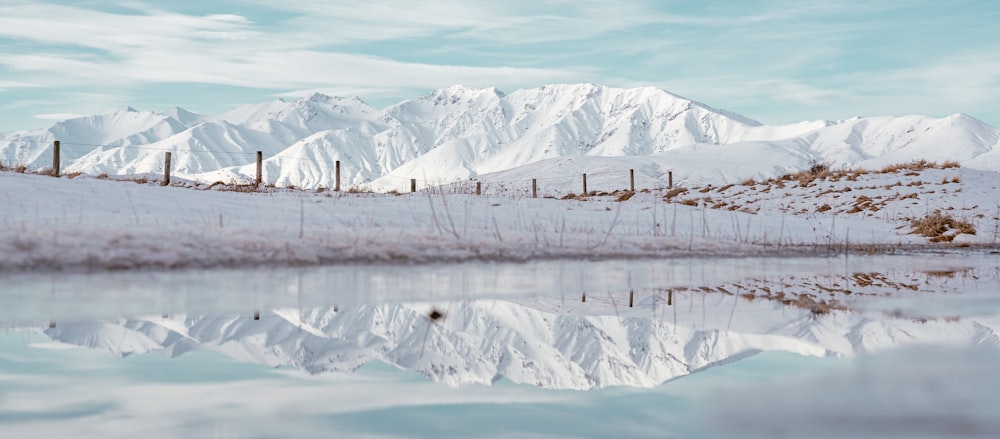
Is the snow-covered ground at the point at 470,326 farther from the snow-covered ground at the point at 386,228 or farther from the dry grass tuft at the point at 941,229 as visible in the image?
the dry grass tuft at the point at 941,229

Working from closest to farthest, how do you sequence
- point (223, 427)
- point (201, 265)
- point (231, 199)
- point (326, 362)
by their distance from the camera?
point (223, 427) < point (326, 362) < point (201, 265) < point (231, 199)

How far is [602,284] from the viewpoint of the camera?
9758 mm

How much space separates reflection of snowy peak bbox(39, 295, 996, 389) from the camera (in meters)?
5.06

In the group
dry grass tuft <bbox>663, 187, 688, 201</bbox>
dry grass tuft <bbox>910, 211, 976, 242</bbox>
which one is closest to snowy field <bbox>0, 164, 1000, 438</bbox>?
dry grass tuft <bbox>910, 211, 976, 242</bbox>

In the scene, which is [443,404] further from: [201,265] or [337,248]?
[337,248]

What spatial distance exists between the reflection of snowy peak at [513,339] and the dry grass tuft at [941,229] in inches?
614

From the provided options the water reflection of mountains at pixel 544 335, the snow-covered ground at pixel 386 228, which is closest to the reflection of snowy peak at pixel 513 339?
the water reflection of mountains at pixel 544 335

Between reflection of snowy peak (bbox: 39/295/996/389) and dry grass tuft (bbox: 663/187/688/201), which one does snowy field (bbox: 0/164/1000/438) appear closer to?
reflection of snowy peak (bbox: 39/295/996/389)

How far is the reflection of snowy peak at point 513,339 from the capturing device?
199 inches

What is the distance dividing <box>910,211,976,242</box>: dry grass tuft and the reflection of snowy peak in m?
15.6

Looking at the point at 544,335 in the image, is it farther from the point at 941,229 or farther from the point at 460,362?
the point at 941,229

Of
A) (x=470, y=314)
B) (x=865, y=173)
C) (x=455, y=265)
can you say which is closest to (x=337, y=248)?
(x=455, y=265)

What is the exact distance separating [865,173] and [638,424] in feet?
114

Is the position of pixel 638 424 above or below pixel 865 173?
below
